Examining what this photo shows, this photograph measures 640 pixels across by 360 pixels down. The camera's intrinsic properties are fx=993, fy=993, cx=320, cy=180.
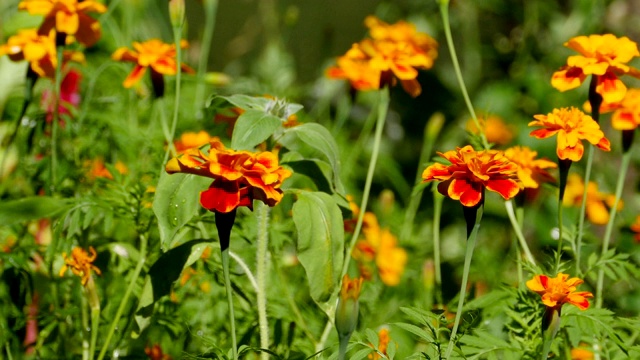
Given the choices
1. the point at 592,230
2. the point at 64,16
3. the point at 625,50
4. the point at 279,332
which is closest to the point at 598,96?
the point at 625,50

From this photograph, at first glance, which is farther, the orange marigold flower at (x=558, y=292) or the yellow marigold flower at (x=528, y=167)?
the yellow marigold flower at (x=528, y=167)

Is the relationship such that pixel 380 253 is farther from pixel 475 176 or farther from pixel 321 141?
pixel 475 176

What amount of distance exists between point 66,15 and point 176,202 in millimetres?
503

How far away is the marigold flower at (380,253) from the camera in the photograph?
200cm

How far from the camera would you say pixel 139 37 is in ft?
10.3

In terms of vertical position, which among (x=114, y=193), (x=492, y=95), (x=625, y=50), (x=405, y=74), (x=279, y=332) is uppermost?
(x=625, y=50)

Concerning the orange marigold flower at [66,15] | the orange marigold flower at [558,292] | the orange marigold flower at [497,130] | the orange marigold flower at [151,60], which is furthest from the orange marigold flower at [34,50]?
the orange marigold flower at [497,130]

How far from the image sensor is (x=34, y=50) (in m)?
1.66

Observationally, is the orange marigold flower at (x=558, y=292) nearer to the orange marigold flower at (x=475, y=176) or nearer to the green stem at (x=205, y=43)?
the orange marigold flower at (x=475, y=176)

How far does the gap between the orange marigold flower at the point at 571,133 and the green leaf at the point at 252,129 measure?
35cm

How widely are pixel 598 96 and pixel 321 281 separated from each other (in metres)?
0.50

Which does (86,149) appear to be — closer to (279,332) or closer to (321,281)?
(279,332)

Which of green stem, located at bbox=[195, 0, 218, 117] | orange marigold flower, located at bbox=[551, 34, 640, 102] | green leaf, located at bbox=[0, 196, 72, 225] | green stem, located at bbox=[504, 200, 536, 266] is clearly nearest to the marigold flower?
green stem, located at bbox=[504, 200, 536, 266]

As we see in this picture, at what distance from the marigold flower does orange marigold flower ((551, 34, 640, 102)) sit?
0.60m
